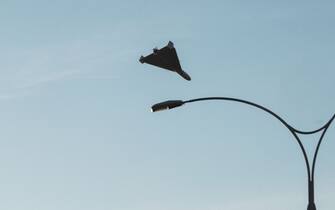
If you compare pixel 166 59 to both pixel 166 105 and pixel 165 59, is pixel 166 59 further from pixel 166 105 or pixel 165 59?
pixel 166 105

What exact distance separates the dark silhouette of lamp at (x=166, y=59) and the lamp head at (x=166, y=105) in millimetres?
1146

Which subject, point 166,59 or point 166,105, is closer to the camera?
point 166,59

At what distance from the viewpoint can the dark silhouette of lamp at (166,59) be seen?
55.1 ft

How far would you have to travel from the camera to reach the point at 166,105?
18.0 metres

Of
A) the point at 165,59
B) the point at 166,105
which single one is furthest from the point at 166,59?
the point at 166,105

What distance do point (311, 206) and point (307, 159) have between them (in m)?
1.14

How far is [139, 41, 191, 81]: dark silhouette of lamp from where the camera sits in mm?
16797

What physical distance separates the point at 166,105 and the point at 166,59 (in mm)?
1462

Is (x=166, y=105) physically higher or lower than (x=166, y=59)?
lower

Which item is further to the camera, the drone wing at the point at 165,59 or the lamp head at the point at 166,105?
the lamp head at the point at 166,105

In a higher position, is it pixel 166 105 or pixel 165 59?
pixel 165 59

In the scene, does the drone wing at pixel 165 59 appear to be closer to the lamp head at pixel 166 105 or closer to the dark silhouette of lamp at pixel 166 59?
the dark silhouette of lamp at pixel 166 59

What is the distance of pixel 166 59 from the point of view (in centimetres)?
1688

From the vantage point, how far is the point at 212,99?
1809cm
